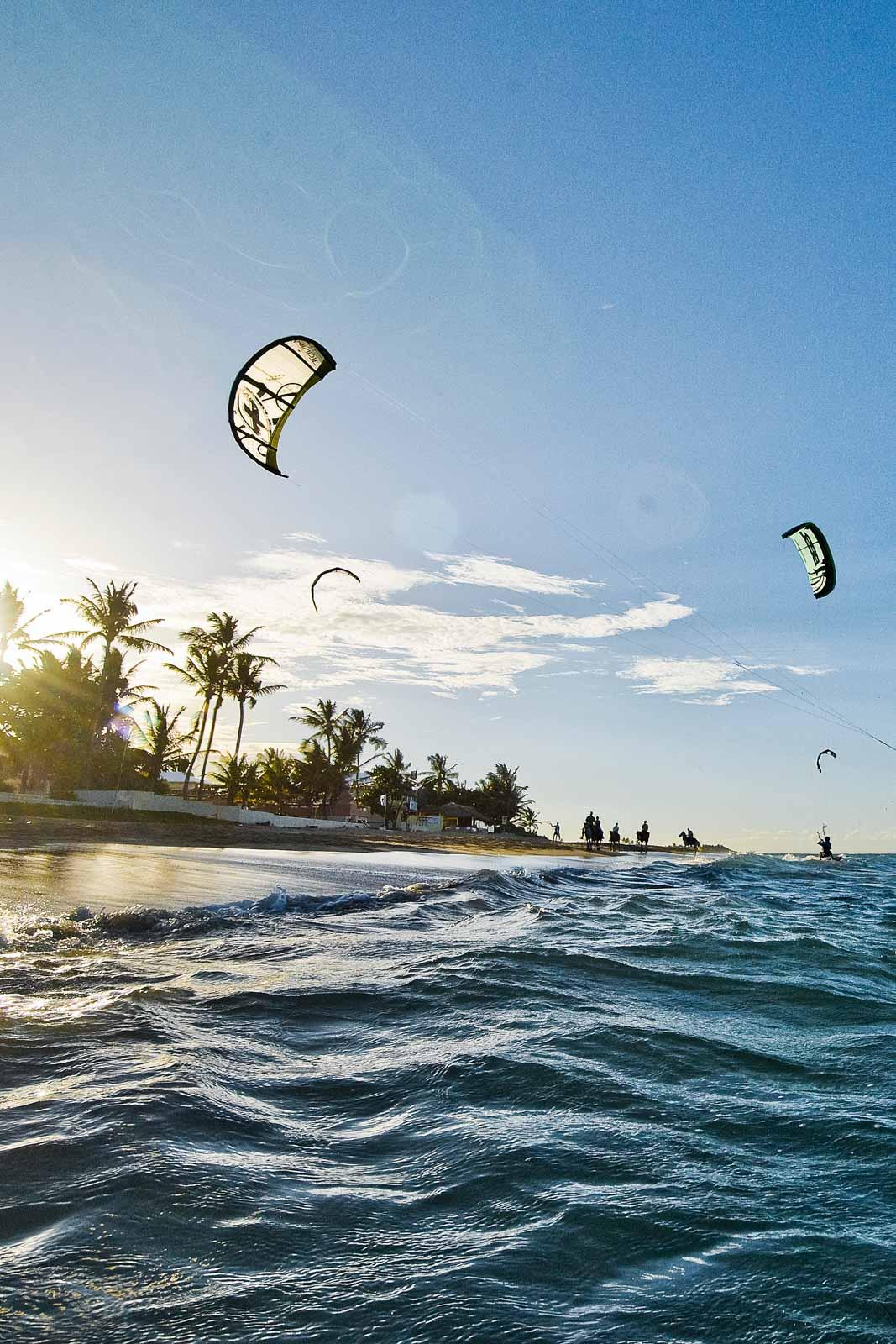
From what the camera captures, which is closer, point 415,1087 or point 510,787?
point 415,1087

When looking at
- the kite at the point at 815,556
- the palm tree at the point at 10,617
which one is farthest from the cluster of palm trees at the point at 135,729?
the kite at the point at 815,556

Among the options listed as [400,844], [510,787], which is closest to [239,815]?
[400,844]

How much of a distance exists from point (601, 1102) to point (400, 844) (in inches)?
1111

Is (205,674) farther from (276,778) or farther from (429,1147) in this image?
(429,1147)

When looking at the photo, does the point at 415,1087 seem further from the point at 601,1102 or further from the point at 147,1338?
the point at 147,1338

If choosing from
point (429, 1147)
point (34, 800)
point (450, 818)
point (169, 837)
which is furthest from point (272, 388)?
point (450, 818)

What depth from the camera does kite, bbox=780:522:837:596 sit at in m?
12.1

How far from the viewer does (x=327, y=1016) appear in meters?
4.22

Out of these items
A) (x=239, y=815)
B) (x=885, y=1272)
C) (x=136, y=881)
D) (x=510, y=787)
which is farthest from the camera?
(x=510, y=787)

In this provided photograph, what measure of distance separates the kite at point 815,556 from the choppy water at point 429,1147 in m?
7.21

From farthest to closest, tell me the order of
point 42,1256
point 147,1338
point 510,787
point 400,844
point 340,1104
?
1. point 510,787
2. point 400,844
3. point 340,1104
4. point 42,1256
5. point 147,1338

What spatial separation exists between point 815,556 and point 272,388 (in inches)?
326

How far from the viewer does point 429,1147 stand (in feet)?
8.54

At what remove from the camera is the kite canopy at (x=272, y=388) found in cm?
807
